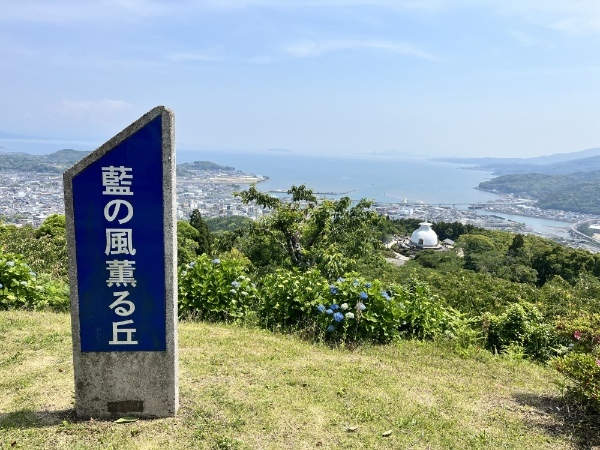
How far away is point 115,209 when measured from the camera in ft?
9.73

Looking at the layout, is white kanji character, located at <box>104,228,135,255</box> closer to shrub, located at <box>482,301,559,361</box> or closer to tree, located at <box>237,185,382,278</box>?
shrub, located at <box>482,301,559,361</box>

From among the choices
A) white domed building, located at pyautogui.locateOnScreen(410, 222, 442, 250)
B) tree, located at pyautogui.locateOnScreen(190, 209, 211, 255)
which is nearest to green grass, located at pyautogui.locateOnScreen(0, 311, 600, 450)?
tree, located at pyautogui.locateOnScreen(190, 209, 211, 255)

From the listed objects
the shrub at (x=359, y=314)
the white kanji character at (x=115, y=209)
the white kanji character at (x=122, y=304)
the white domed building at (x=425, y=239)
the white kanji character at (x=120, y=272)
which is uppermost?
the white kanji character at (x=115, y=209)

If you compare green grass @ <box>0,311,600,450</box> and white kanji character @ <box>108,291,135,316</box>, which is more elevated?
white kanji character @ <box>108,291,135,316</box>

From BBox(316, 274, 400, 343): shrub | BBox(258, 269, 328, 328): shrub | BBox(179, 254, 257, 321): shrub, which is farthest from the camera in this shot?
BBox(179, 254, 257, 321): shrub

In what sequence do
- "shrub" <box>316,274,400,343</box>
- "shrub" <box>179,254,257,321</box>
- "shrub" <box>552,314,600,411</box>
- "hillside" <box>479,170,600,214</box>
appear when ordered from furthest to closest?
"hillside" <box>479,170,600,214</box> → "shrub" <box>179,254,257,321</box> → "shrub" <box>316,274,400,343</box> → "shrub" <box>552,314,600,411</box>

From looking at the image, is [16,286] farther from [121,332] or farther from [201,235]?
[201,235]

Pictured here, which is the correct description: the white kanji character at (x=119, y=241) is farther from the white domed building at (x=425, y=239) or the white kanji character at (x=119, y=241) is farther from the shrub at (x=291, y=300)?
the white domed building at (x=425, y=239)

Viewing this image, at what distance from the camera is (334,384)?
3.87 m

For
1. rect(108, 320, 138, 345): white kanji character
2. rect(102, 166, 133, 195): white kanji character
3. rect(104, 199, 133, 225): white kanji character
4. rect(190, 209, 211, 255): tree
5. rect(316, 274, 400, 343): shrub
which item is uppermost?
rect(102, 166, 133, 195): white kanji character

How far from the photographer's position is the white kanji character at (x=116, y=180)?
2938 millimetres

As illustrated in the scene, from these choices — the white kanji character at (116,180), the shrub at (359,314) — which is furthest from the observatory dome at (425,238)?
the white kanji character at (116,180)

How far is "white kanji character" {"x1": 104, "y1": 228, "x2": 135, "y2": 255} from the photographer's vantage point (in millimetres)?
2990

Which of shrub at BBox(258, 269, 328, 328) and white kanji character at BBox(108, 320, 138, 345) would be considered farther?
shrub at BBox(258, 269, 328, 328)
